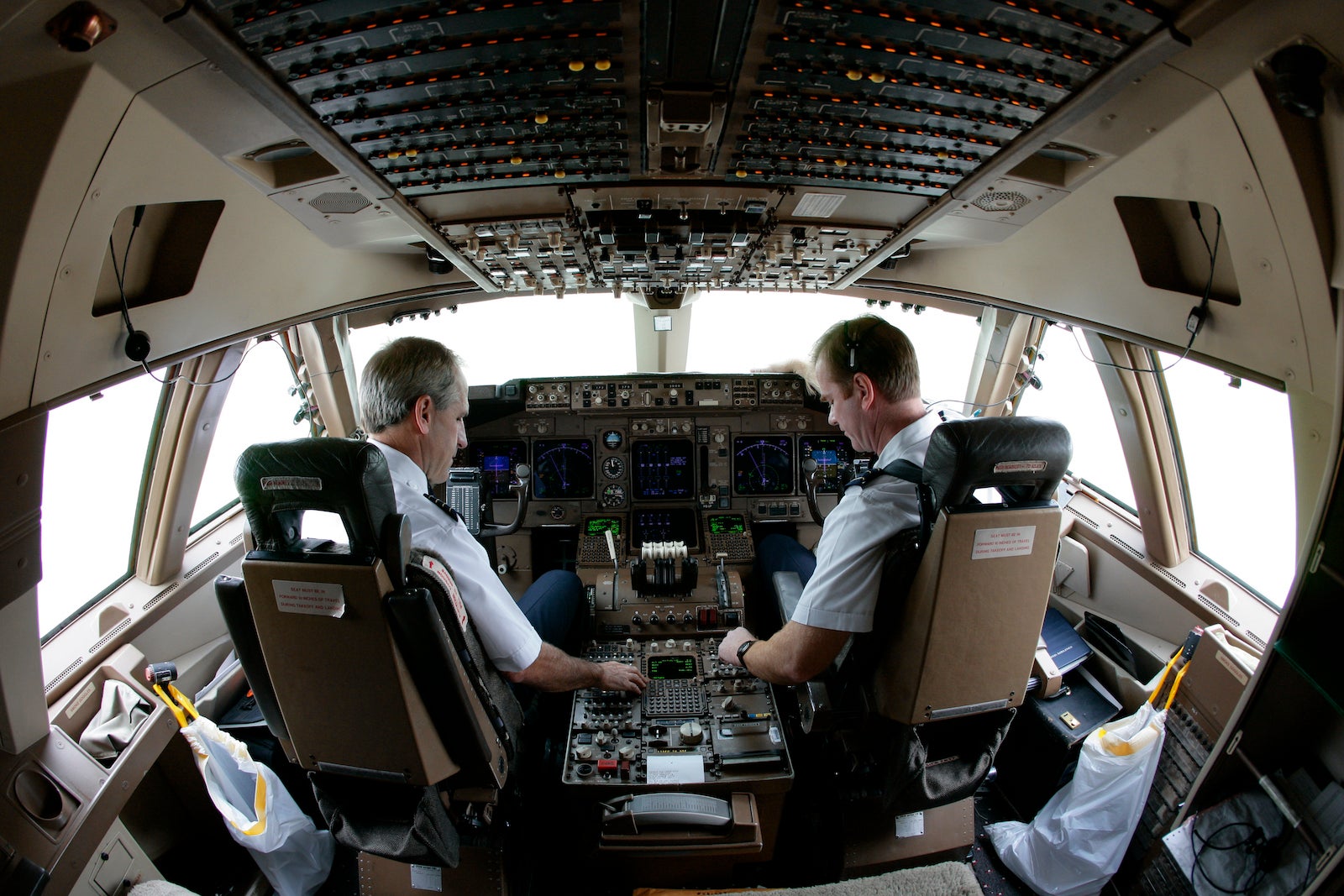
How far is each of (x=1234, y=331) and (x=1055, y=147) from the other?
1.92ft

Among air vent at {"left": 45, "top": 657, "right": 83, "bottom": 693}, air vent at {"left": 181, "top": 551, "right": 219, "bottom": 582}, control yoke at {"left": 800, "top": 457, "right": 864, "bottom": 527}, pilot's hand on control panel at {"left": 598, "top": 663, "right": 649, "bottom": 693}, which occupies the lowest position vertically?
pilot's hand on control panel at {"left": 598, "top": 663, "right": 649, "bottom": 693}

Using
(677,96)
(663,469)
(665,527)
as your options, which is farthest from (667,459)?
(677,96)

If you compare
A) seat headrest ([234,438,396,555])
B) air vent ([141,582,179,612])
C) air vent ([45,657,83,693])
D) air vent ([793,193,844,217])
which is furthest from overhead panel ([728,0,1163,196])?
air vent ([141,582,179,612])

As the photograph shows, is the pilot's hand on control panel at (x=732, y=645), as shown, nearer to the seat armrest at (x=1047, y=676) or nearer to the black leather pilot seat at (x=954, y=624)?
the black leather pilot seat at (x=954, y=624)

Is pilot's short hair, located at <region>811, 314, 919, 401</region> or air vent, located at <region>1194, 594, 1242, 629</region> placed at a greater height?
pilot's short hair, located at <region>811, 314, 919, 401</region>

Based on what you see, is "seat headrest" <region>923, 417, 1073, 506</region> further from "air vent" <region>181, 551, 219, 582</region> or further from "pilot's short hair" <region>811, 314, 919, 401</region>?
"air vent" <region>181, 551, 219, 582</region>

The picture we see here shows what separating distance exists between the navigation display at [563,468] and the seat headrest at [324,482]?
1.94 metres

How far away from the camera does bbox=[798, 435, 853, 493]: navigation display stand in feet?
10.9

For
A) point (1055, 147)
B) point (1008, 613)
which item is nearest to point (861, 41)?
point (1055, 147)

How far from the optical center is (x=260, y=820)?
6.38 feet

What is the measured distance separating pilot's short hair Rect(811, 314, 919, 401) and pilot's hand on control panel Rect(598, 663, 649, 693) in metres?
1.22

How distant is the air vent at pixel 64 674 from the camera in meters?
1.93

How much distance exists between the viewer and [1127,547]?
2607 millimetres

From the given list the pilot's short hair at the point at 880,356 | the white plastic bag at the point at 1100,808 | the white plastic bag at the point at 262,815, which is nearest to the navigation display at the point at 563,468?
the white plastic bag at the point at 262,815
